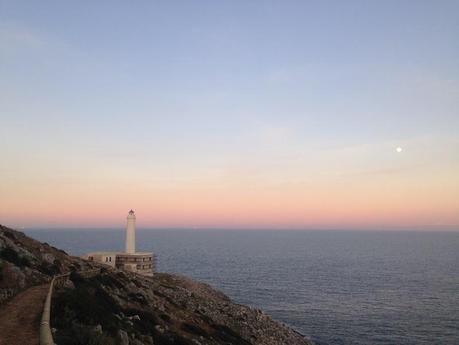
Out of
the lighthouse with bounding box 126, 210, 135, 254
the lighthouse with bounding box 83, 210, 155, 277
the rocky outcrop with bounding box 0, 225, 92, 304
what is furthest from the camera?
the lighthouse with bounding box 126, 210, 135, 254

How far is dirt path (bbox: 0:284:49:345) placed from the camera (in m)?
17.3

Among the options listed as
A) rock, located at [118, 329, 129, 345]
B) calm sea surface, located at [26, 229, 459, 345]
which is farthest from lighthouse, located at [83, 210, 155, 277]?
rock, located at [118, 329, 129, 345]

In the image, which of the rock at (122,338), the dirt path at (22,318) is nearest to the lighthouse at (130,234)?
the dirt path at (22,318)

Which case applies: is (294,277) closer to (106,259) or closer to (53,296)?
(106,259)

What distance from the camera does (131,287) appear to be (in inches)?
1667

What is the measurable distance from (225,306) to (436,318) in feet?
130

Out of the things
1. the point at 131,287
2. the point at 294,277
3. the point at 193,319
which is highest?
the point at 131,287

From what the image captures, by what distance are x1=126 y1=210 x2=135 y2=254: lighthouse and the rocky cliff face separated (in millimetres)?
19959

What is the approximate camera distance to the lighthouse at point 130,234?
70.8m

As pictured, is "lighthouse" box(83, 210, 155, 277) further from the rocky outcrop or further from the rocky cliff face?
the rocky outcrop

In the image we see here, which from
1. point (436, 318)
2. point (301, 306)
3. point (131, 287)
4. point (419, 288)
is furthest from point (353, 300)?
point (131, 287)

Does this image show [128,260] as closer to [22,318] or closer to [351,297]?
[22,318]

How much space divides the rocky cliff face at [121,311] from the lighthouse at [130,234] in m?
20.0

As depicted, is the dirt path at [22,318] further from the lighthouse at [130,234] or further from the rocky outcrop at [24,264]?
the lighthouse at [130,234]
